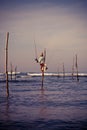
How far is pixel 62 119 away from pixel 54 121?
408mm

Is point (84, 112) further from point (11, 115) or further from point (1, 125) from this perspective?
point (1, 125)

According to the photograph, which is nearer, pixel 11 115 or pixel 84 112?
pixel 11 115

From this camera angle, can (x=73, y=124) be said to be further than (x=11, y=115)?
No

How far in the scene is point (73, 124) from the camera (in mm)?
7504

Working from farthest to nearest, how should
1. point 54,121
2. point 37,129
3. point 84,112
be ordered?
point 84,112 < point 54,121 < point 37,129

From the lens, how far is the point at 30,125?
736cm

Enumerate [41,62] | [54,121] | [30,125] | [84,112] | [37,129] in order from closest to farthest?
[37,129] < [30,125] < [54,121] < [84,112] < [41,62]

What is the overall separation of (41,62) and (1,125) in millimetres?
13001

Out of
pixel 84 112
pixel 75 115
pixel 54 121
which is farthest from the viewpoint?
pixel 84 112

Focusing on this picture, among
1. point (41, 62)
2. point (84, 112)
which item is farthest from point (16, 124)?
point (41, 62)

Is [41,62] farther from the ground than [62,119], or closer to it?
farther from the ground

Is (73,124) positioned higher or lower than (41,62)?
lower

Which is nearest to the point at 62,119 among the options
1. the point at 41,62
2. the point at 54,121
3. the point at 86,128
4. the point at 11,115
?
the point at 54,121

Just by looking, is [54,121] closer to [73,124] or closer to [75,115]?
[73,124]
